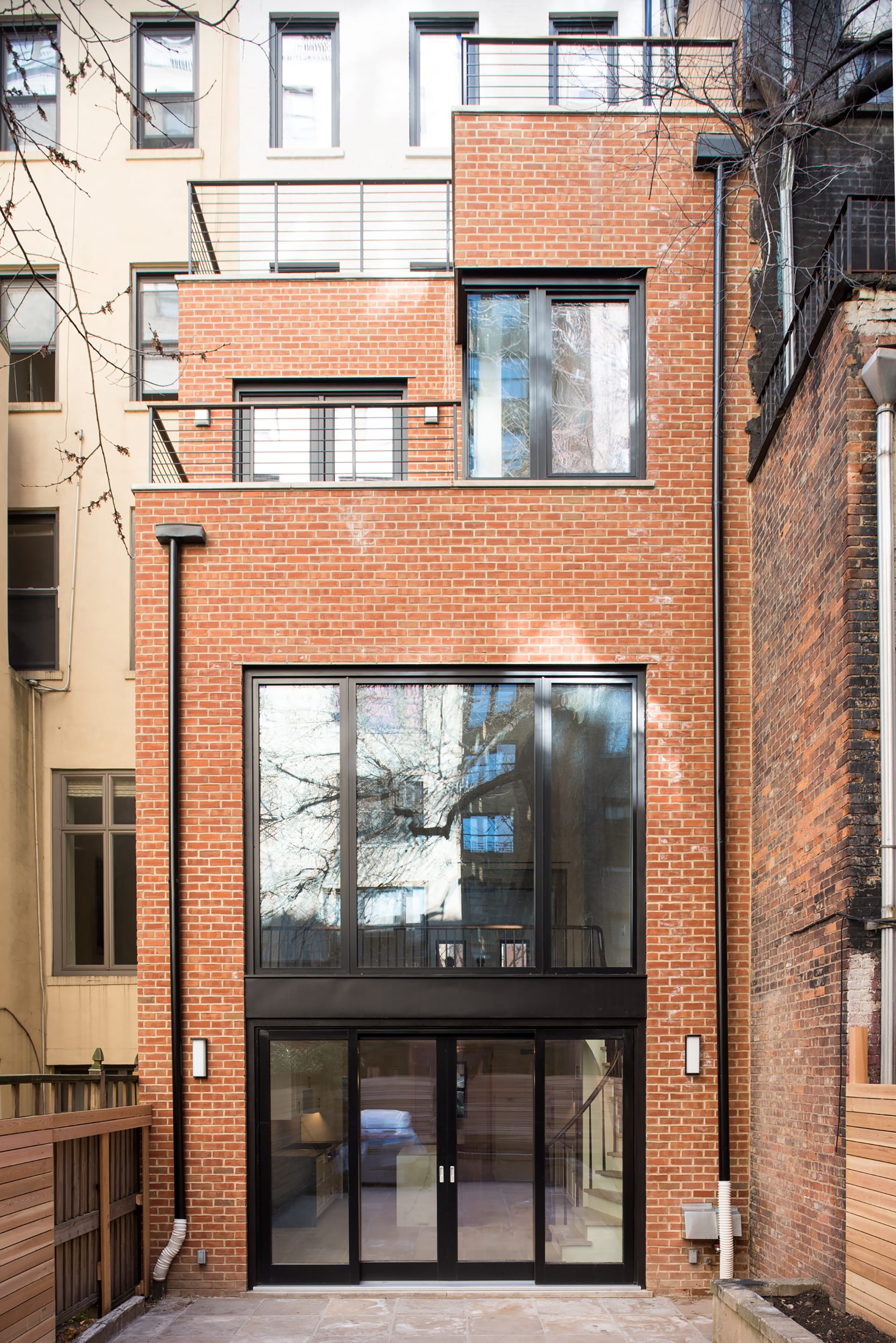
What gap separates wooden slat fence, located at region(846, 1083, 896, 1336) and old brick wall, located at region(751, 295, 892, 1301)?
1.04ft

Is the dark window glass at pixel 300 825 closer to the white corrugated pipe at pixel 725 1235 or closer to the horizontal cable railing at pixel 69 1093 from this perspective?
the horizontal cable railing at pixel 69 1093

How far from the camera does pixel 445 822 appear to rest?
8.60m

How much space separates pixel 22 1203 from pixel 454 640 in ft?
16.2

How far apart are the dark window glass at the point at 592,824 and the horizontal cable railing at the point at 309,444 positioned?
2456mm

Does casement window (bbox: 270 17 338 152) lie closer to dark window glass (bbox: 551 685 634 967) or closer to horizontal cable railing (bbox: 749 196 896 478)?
horizontal cable railing (bbox: 749 196 896 478)

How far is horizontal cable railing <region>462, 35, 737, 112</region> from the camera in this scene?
8.88 meters

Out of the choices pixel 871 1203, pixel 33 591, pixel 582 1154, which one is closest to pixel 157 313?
pixel 33 591

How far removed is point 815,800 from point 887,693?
104cm

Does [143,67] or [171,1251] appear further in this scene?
[143,67]

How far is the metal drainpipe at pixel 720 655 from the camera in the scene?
318 inches

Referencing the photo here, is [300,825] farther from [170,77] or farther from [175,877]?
[170,77]

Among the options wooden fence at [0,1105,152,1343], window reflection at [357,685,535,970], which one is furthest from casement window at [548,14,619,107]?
wooden fence at [0,1105,152,1343]

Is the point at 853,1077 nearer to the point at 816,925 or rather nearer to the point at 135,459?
the point at 816,925

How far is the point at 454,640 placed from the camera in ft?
28.5
